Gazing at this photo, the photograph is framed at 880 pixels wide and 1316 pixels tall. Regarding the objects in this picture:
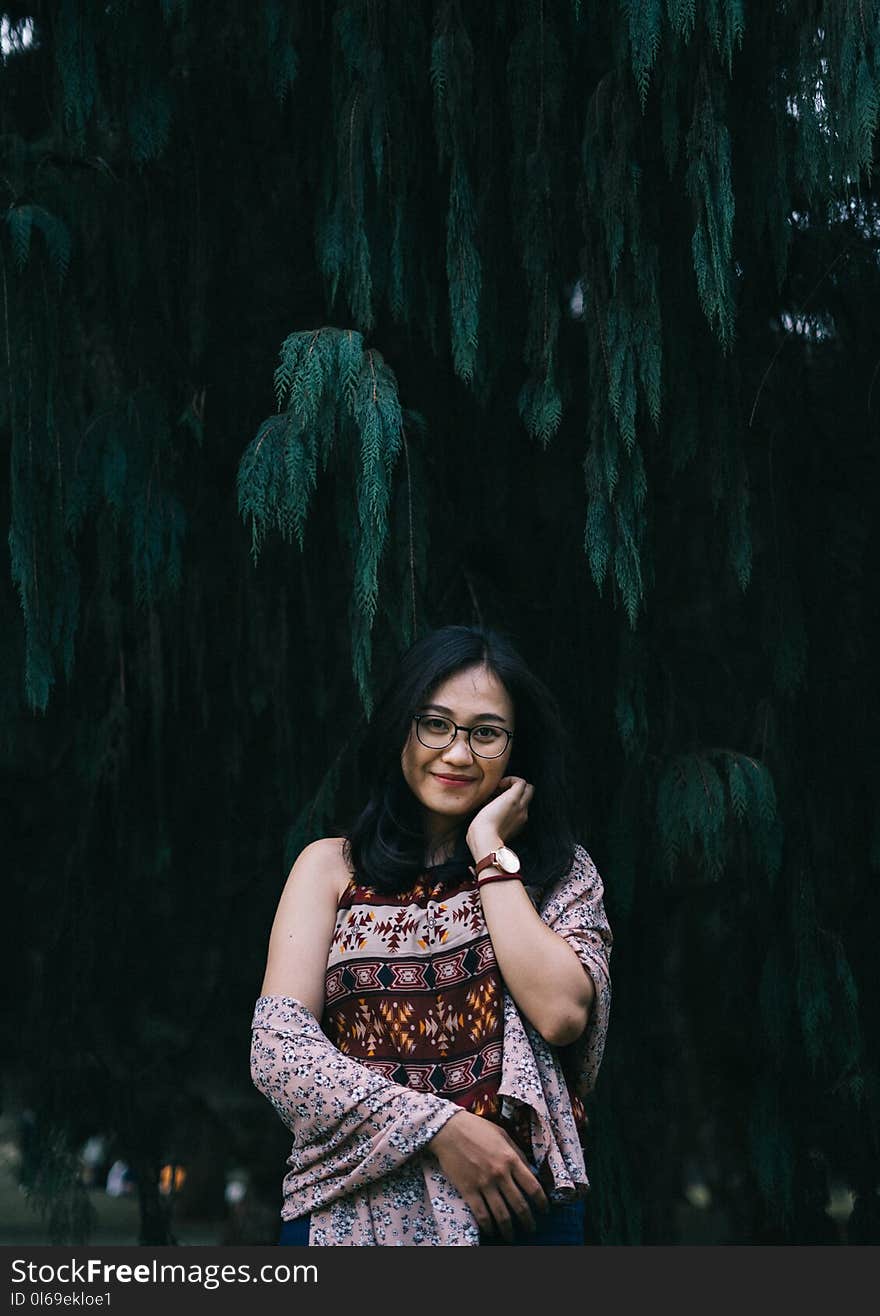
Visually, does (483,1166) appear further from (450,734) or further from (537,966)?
(450,734)

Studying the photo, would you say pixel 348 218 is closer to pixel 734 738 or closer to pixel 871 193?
pixel 871 193

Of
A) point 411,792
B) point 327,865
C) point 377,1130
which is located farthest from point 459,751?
point 377,1130

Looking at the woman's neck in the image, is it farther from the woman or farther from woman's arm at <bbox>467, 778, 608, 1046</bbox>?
woman's arm at <bbox>467, 778, 608, 1046</bbox>

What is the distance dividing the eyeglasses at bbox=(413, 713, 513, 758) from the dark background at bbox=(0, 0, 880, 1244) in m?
0.80

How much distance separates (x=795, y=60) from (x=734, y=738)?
150 centimetres

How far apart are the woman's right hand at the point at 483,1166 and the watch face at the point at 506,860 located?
31 centimetres

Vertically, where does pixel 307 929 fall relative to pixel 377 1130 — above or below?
above

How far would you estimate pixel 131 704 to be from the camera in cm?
393

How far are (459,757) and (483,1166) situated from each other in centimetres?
55

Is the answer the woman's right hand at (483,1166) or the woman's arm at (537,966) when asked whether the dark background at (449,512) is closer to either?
the woman's arm at (537,966)

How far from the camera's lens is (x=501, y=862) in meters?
2.04

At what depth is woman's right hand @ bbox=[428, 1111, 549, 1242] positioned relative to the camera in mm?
1898

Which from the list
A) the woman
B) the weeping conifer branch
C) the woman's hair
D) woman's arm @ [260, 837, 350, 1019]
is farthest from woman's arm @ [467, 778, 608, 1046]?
the weeping conifer branch

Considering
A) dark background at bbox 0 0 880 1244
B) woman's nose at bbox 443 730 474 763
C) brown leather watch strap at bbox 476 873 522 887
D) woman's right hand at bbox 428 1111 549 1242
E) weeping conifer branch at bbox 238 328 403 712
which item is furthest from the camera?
dark background at bbox 0 0 880 1244
